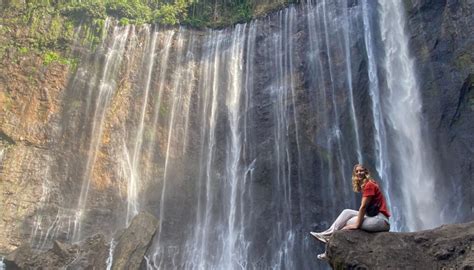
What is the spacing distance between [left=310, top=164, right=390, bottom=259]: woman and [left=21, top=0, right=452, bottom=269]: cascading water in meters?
10.5

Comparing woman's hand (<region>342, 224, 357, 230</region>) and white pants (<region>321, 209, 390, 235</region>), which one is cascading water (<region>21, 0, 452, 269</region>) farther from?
woman's hand (<region>342, 224, 357, 230</region>)

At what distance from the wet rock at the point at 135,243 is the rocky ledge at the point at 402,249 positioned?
10382mm

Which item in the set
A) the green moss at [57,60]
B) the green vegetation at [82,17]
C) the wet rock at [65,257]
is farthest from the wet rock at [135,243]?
the green vegetation at [82,17]

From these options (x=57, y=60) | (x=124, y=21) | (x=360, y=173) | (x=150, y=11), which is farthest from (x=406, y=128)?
(x=57, y=60)

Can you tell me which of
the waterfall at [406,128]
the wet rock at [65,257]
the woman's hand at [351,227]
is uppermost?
the waterfall at [406,128]

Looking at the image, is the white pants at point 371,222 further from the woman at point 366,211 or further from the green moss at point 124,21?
the green moss at point 124,21

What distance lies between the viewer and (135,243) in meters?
15.0

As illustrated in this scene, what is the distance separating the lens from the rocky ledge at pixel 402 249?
5316mm

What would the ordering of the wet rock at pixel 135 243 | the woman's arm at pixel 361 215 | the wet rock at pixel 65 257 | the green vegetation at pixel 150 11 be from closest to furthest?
the woman's arm at pixel 361 215, the wet rock at pixel 135 243, the wet rock at pixel 65 257, the green vegetation at pixel 150 11

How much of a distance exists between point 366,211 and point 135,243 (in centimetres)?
1115

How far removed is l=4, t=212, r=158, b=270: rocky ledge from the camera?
14.6 meters

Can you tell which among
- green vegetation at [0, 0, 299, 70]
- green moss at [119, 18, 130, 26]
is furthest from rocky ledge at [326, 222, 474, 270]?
green moss at [119, 18, 130, 26]

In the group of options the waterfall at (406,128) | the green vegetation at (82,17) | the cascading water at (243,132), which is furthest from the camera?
the green vegetation at (82,17)

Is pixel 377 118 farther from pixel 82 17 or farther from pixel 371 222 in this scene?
pixel 82 17
